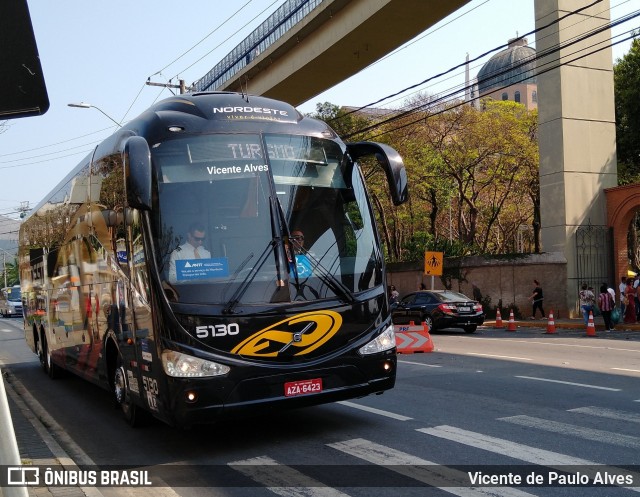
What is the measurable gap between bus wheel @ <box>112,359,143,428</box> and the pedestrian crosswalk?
2.01 metres

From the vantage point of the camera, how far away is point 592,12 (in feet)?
86.8

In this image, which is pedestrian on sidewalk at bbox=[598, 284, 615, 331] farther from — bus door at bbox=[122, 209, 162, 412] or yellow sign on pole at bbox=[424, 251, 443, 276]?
bus door at bbox=[122, 209, 162, 412]

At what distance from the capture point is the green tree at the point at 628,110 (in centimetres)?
3416

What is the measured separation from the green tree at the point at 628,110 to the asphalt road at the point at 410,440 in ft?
85.2

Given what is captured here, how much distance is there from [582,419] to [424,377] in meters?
3.91

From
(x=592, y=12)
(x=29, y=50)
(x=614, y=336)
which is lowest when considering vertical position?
(x=614, y=336)

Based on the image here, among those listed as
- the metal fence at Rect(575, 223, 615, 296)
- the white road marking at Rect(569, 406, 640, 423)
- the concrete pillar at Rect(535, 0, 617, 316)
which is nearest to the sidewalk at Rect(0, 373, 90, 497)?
the white road marking at Rect(569, 406, 640, 423)

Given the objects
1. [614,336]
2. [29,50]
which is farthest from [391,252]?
[29,50]

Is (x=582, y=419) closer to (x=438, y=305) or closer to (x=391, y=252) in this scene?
(x=438, y=305)

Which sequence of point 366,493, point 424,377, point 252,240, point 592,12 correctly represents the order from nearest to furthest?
1. point 366,493
2. point 252,240
3. point 424,377
4. point 592,12

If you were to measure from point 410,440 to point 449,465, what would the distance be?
971 millimetres

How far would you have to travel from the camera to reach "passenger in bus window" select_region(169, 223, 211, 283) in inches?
258

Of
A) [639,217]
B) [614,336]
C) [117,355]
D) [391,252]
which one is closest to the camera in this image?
[117,355]

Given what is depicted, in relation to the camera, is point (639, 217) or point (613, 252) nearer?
point (613, 252)
